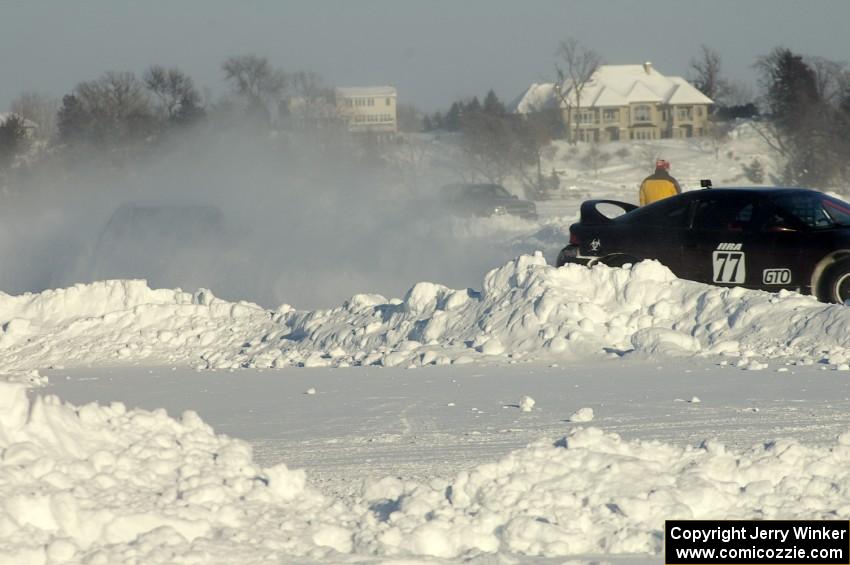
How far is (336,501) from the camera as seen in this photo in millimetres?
6004

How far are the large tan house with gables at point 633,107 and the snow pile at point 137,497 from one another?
79.9 meters

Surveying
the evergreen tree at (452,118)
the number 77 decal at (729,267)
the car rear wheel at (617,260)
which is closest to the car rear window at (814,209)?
the number 77 decal at (729,267)

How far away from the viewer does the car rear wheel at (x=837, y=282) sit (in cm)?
1170

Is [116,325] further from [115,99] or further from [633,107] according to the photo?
[633,107]

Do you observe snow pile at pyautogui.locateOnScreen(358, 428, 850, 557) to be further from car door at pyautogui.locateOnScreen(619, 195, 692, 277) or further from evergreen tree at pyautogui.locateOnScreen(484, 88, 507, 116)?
evergreen tree at pyautogui.locateOnScreen(484, 88, 507, 116)

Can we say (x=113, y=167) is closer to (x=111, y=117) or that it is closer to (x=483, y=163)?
(x=111, y=117)

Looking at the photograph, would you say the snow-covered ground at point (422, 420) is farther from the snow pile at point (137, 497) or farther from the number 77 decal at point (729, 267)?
the number 77 decal at point (729, 267)

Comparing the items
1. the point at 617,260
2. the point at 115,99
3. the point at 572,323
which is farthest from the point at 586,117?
the point at 572,323

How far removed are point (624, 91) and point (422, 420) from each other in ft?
282

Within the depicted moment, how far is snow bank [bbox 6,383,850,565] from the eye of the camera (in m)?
5.15

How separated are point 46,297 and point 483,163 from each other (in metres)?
51.2

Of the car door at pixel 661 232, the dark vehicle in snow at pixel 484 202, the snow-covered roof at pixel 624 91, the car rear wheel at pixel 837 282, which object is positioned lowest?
the car rear wheel at pixel 837 282

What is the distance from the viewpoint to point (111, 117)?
2136 inches

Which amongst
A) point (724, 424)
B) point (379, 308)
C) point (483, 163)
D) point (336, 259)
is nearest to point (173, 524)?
point (724, 424)
